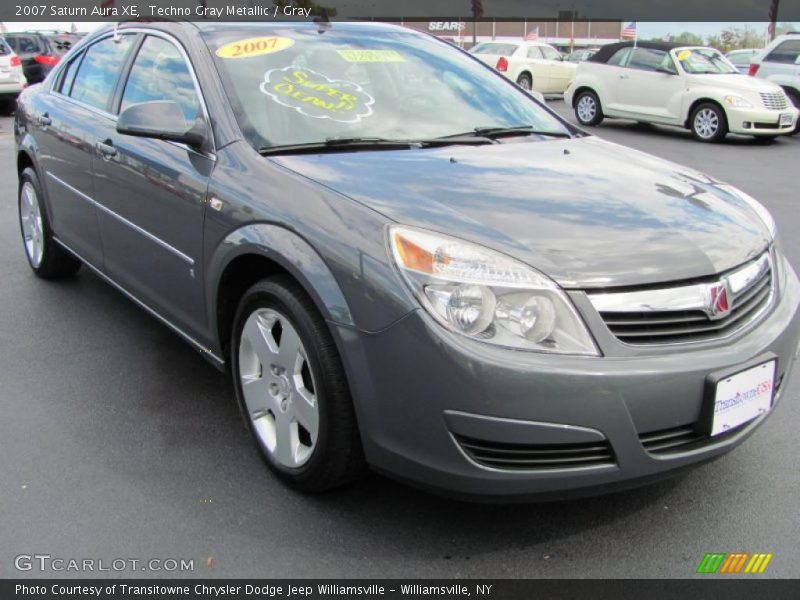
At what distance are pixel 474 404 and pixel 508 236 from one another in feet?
1.76

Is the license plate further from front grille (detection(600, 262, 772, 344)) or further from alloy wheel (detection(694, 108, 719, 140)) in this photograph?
alloy wheel (detection(694, 108, 719, 140))

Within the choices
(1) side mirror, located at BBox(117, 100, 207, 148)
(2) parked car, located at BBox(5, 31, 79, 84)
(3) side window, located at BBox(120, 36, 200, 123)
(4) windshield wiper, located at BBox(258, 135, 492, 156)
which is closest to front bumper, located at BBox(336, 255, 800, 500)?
(4) windshield wiper, located at BBox(258, 135, 492, 156)

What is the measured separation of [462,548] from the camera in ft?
8.34

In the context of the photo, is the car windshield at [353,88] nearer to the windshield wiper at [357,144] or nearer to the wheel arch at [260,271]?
the windshield wiper at [357,144]

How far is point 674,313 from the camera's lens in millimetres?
2312

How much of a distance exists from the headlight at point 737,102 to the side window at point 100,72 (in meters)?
10.9

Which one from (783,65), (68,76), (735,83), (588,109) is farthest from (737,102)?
(68,76)

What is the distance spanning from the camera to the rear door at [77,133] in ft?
13.5

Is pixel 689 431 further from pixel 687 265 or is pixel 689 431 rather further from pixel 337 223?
pixel 337 223

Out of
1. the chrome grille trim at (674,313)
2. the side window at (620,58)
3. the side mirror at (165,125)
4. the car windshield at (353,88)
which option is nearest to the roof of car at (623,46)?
the side window at (620,58)

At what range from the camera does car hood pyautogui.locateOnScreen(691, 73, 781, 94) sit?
1276cm

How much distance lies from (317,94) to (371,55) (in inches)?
19.0

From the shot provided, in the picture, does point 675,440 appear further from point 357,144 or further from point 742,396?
point 357,144

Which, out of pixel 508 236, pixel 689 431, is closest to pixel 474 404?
pixel 508 236
